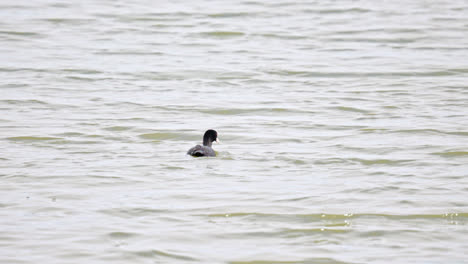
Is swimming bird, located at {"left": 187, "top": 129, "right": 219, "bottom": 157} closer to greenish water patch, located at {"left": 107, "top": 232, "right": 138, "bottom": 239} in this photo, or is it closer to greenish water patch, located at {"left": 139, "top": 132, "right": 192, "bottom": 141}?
greenish water patch, located at {"left": 139, "top": 132, "right": 192, "bottom": 141}

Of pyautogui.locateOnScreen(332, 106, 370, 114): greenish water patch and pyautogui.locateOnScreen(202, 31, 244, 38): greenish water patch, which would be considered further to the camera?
pyautogui.locateOnScreen(202, 31, 244, 38): greenish water patch

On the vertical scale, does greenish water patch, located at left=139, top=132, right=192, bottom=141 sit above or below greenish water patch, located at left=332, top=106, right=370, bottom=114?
below

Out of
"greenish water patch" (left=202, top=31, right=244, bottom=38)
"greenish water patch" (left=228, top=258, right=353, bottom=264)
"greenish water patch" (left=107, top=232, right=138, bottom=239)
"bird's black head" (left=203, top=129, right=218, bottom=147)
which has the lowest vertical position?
"greenish water patch" (left=228, top=258, right=353, bottom=264)

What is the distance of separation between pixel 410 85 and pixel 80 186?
29.9ft

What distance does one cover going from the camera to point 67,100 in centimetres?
1584

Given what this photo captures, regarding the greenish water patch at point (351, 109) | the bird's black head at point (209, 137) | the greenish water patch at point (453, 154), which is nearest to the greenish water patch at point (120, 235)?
the bird's black head at point (209, 137)

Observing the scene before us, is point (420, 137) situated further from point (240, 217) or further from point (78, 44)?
point (78, 44)

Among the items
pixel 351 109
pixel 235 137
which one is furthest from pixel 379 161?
pixel 351 109

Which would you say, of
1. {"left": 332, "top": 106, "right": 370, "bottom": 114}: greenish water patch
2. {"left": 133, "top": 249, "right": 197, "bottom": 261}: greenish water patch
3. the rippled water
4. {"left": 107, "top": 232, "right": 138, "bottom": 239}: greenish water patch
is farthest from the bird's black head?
{"left": 133, "top": 249, "right": 197, "bottom": 261}: greenish water patch

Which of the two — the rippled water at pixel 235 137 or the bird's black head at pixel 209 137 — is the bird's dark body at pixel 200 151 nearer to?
the rippled water at pixel 235 137

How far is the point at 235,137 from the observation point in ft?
43.8

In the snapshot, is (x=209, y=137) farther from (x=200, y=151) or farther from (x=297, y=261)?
(x=297, y=261)

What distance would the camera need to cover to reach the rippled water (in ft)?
27.6

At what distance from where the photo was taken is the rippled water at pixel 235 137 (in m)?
8.40
